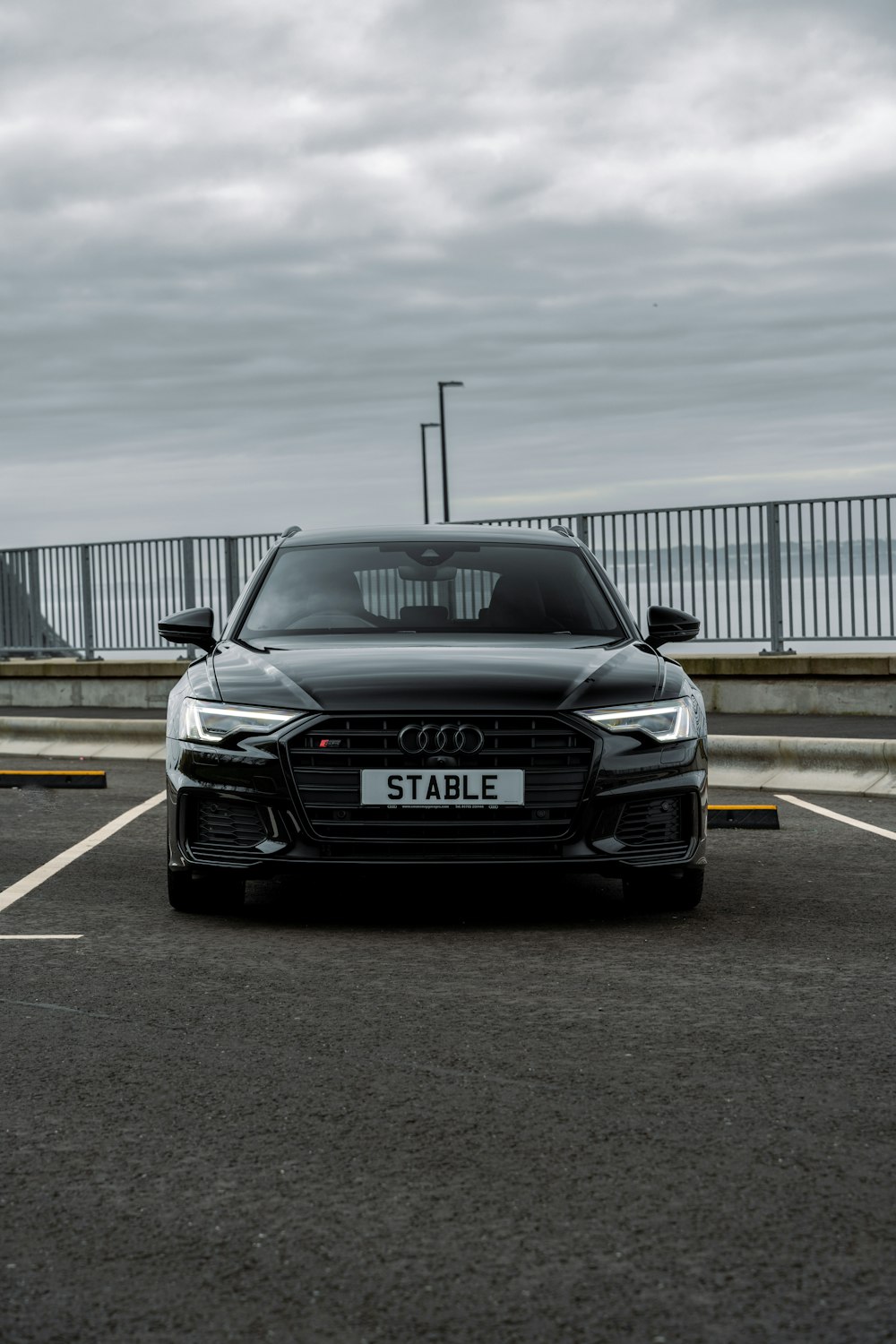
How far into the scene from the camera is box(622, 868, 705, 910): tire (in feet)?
23.5

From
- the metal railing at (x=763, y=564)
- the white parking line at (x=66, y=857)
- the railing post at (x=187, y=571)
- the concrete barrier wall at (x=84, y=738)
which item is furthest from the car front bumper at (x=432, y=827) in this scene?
the railing post at (x=187, y=571)

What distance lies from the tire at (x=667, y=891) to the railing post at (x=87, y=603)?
15832 millimetres

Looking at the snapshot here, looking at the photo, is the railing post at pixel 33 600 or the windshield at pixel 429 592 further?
the railing post at pixel 33 600

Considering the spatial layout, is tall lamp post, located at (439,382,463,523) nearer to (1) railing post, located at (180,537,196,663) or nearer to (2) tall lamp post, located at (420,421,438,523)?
(2) tall lamp post, located at (420,421,438,523)

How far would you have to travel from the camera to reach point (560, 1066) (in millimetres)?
A: 4621

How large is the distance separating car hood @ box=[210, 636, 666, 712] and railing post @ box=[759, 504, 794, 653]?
11.1 metres

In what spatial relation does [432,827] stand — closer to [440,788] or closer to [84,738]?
[440,788]

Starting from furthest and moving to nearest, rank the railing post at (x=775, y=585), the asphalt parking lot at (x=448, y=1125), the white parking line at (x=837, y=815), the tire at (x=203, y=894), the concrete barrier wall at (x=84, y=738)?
the railing post at (x=775, y=585), the concrete barrier wall at (x=84, y=738), the white parking line at (x=837, y=815), the tire at (x=203, y=894), the asphalt parking lot at (x=448, y=1125)

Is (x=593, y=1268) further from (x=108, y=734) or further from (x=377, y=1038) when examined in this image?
(x=108, y=734)

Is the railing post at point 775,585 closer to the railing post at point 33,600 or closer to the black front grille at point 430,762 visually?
the railing post at point 33,600

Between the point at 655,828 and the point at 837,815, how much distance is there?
4529mm

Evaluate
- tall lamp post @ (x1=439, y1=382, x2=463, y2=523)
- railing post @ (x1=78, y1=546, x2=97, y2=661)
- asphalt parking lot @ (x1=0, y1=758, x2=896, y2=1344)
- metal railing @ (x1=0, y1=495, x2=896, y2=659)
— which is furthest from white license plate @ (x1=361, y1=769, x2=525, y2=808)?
tall lamp post @ (x1=439, y1=382, x2=463, y2=523)

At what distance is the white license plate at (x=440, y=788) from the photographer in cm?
650

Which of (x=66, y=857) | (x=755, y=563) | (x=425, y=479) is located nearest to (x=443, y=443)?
(x=425, y=479)
